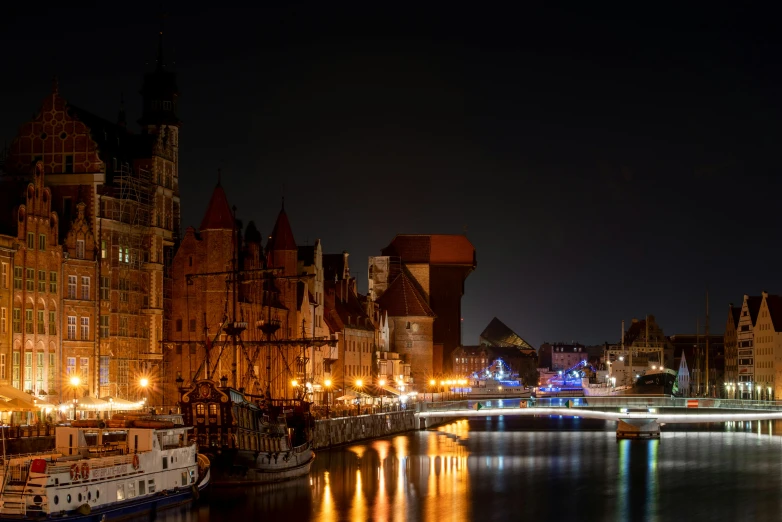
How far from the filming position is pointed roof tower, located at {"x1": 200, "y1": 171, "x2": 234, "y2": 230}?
289ft

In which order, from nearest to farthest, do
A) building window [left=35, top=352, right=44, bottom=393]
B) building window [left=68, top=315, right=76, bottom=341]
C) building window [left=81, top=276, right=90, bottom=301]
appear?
building window [left=35, top=352, right=44, bottom=393], building window [left=68, top=315, right=76, bottom=341], building window [left=81, top=276, right=90, bottom=301]

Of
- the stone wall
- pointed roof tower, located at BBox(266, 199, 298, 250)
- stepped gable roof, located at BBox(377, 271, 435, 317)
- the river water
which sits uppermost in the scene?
pointed roof tower, located at BBox(266, 199, 298, 250)

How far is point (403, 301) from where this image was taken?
136000 millimetres

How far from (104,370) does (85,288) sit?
18.6ft

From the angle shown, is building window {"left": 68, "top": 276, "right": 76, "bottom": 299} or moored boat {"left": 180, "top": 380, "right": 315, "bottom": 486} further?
building window {"left": 68, "top": 276, "right": 76, "bottom": 299}

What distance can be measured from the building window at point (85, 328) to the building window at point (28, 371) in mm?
5389

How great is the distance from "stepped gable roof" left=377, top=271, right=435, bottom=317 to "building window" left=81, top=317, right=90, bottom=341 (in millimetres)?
60380

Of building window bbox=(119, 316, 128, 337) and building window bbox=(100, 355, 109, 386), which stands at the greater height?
building window bbox=(119, 316, 128, 337)

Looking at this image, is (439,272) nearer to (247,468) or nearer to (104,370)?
(104,370)

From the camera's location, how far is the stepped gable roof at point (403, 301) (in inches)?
5325

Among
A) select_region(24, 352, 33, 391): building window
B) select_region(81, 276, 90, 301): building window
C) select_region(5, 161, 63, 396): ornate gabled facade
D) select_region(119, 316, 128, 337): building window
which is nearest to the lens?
select_region(5, 161, 63, 396): ornate gabled facade

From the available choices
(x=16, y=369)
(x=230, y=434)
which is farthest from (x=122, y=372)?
(x=230, y=434)

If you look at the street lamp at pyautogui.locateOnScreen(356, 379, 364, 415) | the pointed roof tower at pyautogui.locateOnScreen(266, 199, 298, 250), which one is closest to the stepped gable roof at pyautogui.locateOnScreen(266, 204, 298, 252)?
the pointed roof tower at pyautogui.locateOnScreen(266, 199, 298, 250)

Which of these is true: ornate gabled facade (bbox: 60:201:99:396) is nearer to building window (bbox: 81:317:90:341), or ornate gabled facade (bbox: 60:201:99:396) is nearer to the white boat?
building window (bbox: 81:317:90:341)
